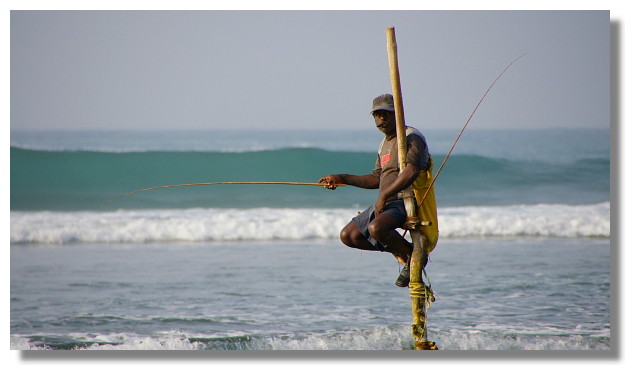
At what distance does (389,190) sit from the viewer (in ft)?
14.5

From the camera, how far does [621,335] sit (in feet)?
19.9

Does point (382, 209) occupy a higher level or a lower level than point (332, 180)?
lower

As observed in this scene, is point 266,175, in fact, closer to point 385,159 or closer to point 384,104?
point 385,159

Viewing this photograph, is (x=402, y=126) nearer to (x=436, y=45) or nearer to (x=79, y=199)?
(x=436, y=45)

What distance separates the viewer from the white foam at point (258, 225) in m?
9.64

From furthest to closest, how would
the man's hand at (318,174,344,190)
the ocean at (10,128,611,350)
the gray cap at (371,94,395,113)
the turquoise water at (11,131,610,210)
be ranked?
1. the turquoise water at (11,131,610,210)
2. the ocean at (10,128,611,350)
3. the man's hand at (318,174,344,190)
4. the gray cap at (371,94,395,113)

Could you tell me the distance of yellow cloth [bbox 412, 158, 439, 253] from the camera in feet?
14.8

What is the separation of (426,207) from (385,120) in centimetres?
46

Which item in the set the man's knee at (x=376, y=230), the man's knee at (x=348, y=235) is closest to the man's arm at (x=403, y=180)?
the man's knee at (x=376, y=230)

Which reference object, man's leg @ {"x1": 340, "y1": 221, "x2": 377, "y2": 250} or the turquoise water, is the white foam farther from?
man's leg @ {"x1": 340, "y1": 221, "x2": 377, "y2": 250}

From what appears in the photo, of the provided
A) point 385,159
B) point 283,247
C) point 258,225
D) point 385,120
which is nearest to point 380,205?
point 385,159

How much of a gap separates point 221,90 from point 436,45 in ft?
6.48

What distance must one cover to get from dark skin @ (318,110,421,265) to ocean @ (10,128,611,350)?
159 cm

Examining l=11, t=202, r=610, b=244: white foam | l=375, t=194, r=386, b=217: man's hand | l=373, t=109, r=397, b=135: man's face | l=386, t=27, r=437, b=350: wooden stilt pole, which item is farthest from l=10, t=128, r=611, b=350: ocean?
l=373, t=109, r=397, b=135: man's face
